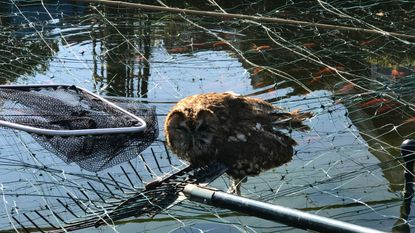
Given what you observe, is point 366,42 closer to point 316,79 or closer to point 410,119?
point 316,79

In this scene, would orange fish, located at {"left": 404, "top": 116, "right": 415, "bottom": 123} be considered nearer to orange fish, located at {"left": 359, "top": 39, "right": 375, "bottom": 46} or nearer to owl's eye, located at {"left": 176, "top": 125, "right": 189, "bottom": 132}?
orange fish, located at {"left": 359, "top": 39, "right": 375, "bottom": 46}

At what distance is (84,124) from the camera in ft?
11.0

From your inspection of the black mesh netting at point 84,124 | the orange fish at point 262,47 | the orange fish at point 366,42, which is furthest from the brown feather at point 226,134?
the orange fish at point 366,42

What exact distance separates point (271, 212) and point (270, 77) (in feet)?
12.6

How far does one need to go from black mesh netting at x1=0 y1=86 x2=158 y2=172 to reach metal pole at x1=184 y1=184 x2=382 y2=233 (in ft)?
1.95

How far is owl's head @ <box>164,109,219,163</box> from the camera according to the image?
10.3 feet

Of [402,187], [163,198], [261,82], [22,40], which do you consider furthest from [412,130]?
[22,40]

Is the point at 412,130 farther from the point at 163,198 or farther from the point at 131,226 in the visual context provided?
the point at 163,198

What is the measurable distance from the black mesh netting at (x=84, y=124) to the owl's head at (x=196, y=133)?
212 mm

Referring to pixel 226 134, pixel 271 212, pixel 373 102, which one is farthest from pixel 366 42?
pixel 271 212

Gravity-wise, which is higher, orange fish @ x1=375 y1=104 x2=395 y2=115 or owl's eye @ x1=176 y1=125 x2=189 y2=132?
owl's eye @ x1=176 y1=125 x2=189 y2=132

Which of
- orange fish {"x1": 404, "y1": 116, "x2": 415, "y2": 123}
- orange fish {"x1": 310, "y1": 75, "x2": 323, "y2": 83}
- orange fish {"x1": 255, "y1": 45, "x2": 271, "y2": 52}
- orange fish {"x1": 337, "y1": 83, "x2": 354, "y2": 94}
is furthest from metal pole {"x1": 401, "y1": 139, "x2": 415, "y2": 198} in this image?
orange fish {"x1": 255, "y1": 45, "x2": 271, "y2": 52}

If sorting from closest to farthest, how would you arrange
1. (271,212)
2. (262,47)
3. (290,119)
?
(271,212)
(290,119)
(262,47)

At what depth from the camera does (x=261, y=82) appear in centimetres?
612
